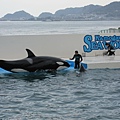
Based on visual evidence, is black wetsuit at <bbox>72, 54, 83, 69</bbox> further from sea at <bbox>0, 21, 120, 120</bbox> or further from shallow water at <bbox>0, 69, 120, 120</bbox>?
shallow water at <bbox>0, 69, 120, 120</bbox>

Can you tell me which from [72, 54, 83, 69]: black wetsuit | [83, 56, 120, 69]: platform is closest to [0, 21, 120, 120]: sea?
[72, 54, 83, 69]: black wetsuit

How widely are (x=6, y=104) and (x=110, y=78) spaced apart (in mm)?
5625

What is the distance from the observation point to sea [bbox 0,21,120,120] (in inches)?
382

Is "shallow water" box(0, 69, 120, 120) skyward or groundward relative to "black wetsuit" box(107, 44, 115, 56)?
groundward

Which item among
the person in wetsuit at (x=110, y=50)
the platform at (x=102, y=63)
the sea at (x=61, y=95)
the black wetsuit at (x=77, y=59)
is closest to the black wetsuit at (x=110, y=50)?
the person in wetsuit at (x=110, y=50)

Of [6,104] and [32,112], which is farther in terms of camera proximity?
[6,104]

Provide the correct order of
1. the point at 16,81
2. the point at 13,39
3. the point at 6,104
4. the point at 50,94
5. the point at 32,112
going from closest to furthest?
the point at 32,112 < the point at 6,104 < the point at 50,94 < the point at 16,81 < the point at 13,39

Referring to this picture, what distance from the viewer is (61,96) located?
38.9ft

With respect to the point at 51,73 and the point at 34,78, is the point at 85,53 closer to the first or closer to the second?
the point at 51,73

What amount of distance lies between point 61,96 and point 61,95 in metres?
0.14

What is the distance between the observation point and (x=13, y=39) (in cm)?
1923

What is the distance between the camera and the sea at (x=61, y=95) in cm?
970

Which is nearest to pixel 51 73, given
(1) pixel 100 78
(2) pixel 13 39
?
(1) pixel 100 78

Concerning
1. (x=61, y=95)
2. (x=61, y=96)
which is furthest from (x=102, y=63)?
(x=61, y=96)
